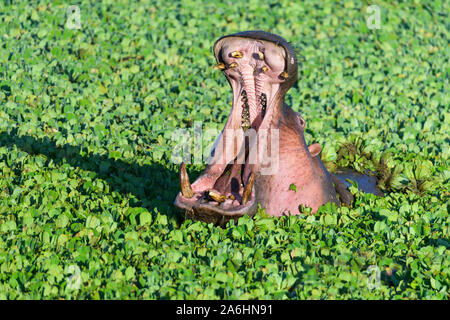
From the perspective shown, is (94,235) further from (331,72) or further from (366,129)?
(331,72)

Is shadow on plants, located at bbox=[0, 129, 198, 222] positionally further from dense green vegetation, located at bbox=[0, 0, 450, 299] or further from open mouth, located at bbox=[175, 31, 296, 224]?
open mouth, located at bbox=[175, 31, 296, 224]

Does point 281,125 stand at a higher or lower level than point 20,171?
higher

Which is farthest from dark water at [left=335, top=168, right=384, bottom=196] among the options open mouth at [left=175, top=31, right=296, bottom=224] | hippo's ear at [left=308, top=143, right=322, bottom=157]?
open mouth at [left=175, top=31, right=296, bottom=224]

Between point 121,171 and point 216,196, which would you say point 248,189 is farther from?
point 121,171

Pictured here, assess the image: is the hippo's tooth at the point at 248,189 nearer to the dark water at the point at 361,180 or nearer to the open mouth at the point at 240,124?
the open mouth at the point at 240,124

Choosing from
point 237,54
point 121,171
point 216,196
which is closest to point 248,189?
point 216,196

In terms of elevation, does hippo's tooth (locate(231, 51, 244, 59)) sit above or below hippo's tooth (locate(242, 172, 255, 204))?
above

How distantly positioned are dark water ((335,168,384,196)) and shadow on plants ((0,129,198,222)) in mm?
1277

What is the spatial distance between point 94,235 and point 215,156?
1.00 meters

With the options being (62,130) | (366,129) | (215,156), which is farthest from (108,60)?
(215,156)

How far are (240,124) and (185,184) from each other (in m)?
0.57

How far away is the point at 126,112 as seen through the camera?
8.55m

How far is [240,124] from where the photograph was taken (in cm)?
589

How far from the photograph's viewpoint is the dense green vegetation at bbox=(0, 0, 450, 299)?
17.9ft
